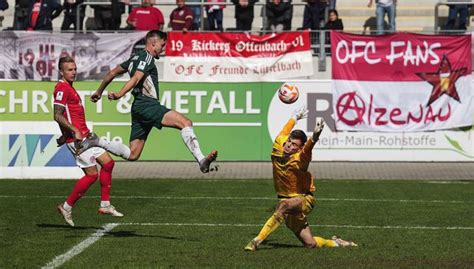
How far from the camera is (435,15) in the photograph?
29.7 m

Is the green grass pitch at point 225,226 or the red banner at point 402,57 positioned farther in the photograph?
the red banner at point 402,57

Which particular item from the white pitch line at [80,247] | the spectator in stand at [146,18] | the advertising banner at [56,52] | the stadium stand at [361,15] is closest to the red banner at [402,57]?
the stadium stand at [361,15]

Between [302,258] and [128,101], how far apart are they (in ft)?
48.2

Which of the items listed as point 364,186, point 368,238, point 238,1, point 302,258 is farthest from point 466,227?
point 238,1

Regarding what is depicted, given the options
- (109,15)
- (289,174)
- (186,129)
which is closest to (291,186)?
(289,174)

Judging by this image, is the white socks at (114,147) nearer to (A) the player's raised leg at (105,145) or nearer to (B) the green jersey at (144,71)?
(A) the player's raised leg at (105,145)

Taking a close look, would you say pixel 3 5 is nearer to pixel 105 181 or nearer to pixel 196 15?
pixel 196 15

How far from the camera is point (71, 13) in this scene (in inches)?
1151

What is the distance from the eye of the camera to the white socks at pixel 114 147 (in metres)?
14.0

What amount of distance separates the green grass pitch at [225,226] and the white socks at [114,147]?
983mm

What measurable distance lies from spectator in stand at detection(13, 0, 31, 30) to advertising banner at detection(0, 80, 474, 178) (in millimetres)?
3735

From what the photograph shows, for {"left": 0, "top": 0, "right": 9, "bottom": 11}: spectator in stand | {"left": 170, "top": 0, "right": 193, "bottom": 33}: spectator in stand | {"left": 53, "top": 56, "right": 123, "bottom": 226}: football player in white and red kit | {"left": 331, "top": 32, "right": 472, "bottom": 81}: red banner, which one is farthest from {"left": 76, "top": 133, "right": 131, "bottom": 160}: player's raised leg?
{"left": 0, "top": 0, "right": 9, "bottom": 11}: spectator in stand

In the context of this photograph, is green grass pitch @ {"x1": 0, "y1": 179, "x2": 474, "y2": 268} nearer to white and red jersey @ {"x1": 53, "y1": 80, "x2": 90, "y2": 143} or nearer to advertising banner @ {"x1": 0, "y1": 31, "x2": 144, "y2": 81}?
white and red jersey @ {"x1": 53, "y1": 80, "x2": 90, "y2": 143}

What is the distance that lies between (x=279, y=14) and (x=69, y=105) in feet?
47.4
